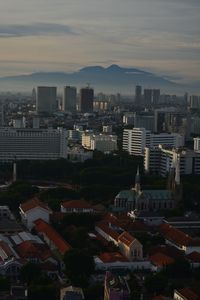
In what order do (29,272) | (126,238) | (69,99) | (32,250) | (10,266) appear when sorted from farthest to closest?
(69,99) < (126,238) < (32,250) < (10,266) < (29,272)

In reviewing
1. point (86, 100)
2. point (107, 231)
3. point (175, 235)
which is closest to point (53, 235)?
point (107, 231)

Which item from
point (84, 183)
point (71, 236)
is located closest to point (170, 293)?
point (71, 236)

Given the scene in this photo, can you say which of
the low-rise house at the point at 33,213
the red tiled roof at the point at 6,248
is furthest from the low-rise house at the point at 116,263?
the low-rise house at the point at 33,213

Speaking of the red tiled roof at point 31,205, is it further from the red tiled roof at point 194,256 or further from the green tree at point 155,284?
the green tree at point 155,284

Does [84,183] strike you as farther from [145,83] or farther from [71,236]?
[145,83]

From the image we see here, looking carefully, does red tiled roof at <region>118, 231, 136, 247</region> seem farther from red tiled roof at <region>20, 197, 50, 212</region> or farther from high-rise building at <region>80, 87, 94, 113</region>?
high-rise building at <region>80, 87, 94, 113</region>

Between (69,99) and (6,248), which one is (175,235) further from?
(69,99)
